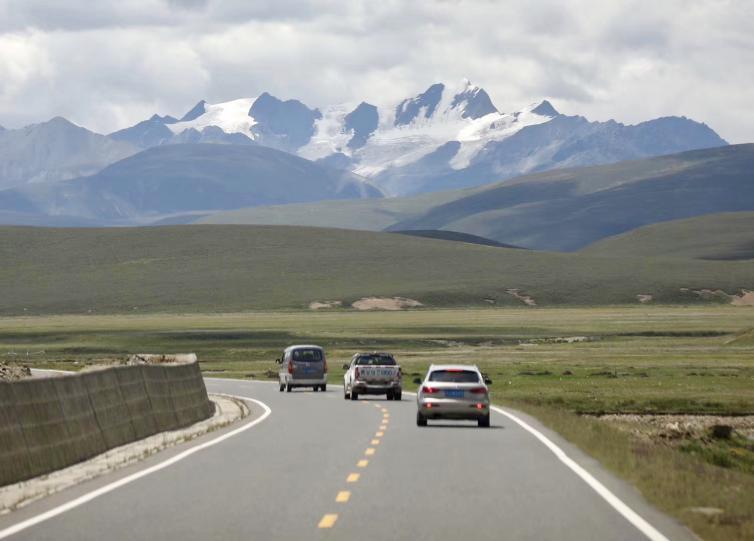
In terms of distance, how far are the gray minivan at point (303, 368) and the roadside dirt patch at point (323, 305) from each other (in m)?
127

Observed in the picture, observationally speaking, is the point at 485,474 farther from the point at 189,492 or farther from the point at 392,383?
the point at 392,383

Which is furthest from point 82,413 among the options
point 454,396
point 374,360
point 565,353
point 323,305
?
point 323,305

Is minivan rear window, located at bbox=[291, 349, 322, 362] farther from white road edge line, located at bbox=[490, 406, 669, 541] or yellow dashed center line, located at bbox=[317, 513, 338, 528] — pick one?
yellow dashed center line, located at bbox=[317, 513, 338, 528]

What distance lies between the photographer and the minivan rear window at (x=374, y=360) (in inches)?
2143

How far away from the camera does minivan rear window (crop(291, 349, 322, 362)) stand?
6184 cm

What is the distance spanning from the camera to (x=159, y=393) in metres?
35.3

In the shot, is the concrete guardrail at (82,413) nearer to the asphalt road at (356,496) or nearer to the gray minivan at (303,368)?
the asphalt road at (356,496)

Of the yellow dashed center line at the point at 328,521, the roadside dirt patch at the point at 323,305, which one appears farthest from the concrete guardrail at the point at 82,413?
the roadside dirt patch at the point at 323,305

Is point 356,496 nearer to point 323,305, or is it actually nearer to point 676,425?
point 676,425

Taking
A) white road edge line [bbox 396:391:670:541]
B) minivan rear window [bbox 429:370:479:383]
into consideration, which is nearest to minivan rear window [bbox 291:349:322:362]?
minivan rear window [bbox 429:370:479:383]

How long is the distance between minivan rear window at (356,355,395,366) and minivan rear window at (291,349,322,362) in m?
7.11

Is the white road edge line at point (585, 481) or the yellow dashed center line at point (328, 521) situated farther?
the yellow dashed center line at point (328, 521)

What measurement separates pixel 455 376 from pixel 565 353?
56421 mm

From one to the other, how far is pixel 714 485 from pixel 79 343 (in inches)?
3916
